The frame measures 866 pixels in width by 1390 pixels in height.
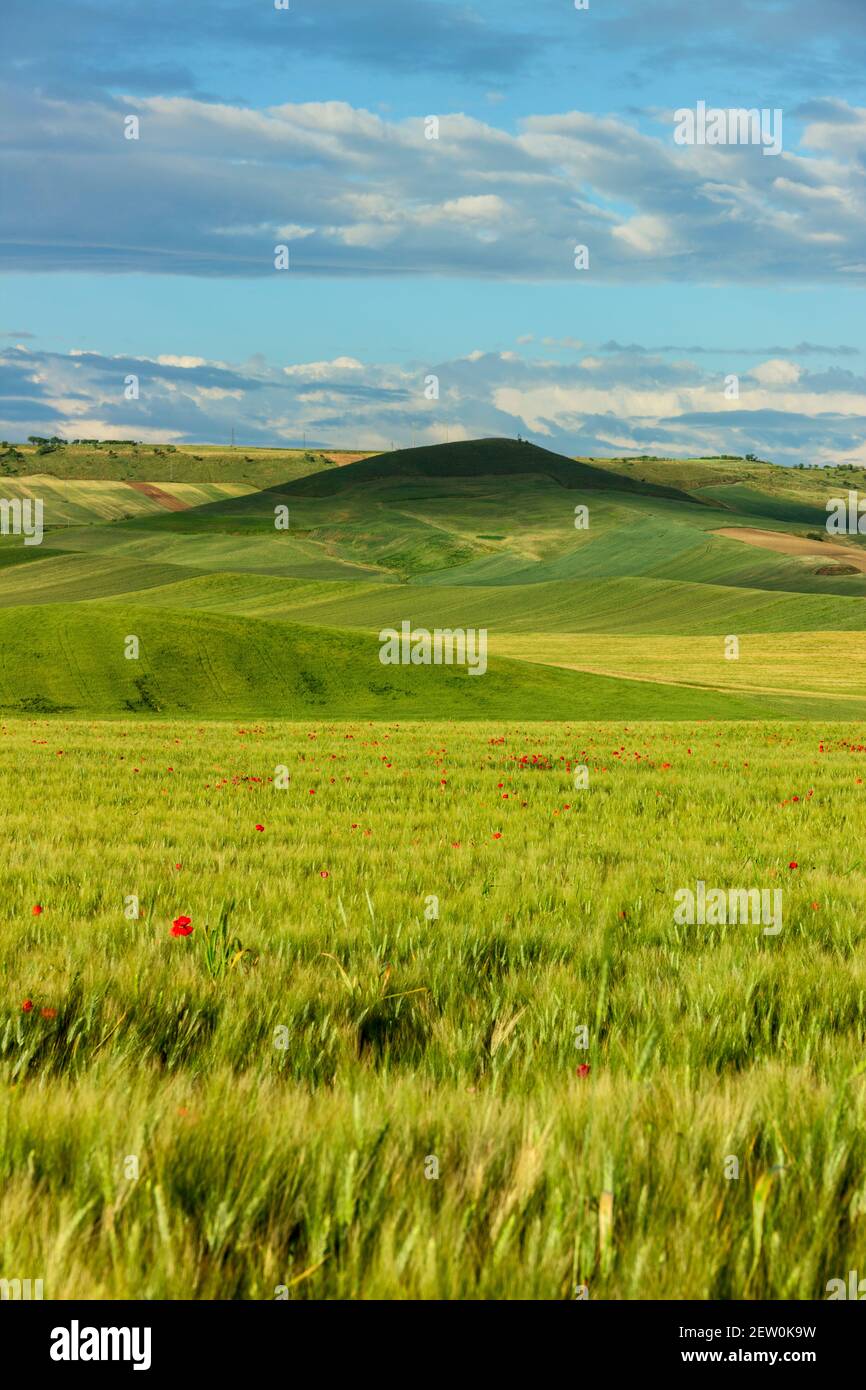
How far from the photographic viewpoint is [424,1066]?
4.50 m

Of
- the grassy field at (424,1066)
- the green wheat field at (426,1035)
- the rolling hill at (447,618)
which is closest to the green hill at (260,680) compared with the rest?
the rolling hill at (447,618)

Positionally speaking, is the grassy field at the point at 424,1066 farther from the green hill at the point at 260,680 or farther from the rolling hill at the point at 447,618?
the rolling hill at the point at 447,618

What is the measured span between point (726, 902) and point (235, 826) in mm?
6137

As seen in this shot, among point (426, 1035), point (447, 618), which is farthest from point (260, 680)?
point (447, 618)

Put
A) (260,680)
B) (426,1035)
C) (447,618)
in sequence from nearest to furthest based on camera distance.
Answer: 1. (426,1035)
2. (260,680)
3. (447,618)

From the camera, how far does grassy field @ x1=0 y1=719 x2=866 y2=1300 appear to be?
108 inches

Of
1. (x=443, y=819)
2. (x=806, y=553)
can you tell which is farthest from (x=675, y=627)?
(x=443, y=819)

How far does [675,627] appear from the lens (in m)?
123

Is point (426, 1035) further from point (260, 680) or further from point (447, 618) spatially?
point (447, 618)

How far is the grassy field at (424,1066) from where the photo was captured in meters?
2.74

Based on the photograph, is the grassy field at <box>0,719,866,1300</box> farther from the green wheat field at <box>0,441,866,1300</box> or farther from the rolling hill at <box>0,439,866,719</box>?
the rolling hill at <box>0,439,866,719</box>

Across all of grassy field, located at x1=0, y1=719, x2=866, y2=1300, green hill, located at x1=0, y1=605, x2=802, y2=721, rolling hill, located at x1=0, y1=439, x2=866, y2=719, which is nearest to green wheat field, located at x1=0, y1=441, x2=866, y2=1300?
grassy field, located at x1=0, y1=719, x2=866, y2=1300
